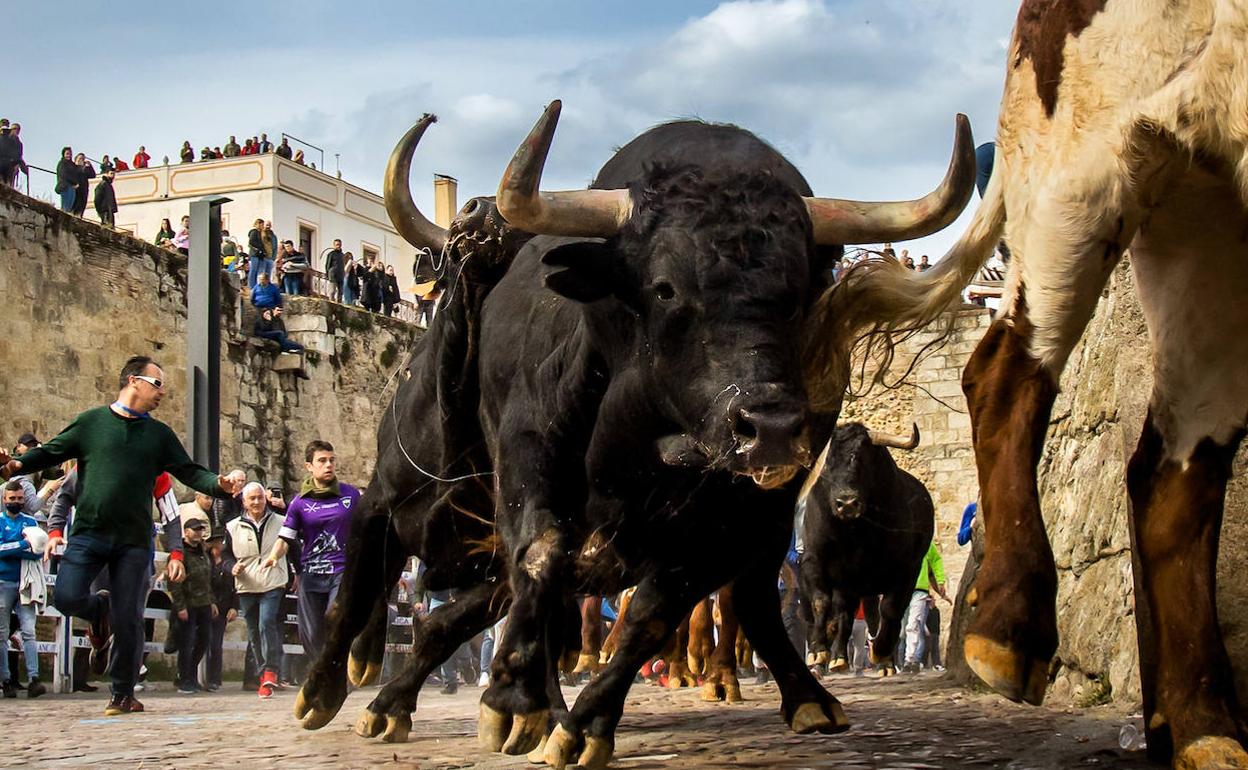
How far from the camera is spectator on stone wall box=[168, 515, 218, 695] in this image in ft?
44.0

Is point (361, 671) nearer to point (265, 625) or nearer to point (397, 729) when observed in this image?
point (397, 729)

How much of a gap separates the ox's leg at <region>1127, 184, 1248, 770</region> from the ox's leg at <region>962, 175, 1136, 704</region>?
11.8 inches

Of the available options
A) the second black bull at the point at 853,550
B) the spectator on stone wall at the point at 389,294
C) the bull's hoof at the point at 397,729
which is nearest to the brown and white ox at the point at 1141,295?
the bull's hoof at the point at 397,729

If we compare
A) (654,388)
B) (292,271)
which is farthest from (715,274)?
(292,271)

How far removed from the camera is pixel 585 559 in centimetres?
541

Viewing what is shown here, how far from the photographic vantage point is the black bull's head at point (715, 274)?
4.74m

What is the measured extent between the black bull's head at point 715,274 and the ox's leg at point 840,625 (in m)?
8.50

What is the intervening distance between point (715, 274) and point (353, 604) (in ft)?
10.2

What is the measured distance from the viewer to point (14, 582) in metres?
11.9

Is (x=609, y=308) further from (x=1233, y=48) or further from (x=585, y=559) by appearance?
(x=1233, y=48)

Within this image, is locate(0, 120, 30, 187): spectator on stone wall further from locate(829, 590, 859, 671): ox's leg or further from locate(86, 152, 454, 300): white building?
locate(86, 152, 454, 300): white building

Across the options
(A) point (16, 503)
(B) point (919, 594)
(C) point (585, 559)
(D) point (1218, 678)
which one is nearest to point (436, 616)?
(C) point (585, 559)

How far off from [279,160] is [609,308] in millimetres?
50124

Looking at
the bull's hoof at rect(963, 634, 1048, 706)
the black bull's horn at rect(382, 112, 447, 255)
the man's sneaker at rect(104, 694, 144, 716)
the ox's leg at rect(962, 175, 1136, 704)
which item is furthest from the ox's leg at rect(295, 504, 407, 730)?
the bull's hoof at rect(963, 634, 1048, 706)
